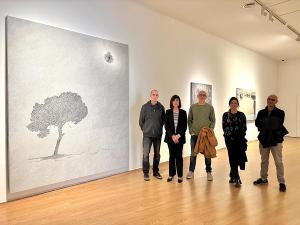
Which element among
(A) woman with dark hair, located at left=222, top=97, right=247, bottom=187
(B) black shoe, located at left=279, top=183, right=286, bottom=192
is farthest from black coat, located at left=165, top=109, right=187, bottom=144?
(B) black shoe, located at left=279, top=183, right=286, bottom=192

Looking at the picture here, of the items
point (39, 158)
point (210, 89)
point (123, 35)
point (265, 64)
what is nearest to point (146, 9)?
point (123, 35)

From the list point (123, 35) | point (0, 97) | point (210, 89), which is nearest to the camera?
point (0, 97)

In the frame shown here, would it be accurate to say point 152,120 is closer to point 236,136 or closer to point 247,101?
point 236,136

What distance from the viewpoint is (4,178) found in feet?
12.1

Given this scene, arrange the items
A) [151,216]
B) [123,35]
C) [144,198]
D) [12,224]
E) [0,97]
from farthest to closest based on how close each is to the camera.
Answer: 1. [123,35]
2. [144,198]
3. [0,97]
4. [151,216]
5. [12,224]

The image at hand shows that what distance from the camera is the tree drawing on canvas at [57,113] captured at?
3.97 meters

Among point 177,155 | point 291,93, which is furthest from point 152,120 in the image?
point 291,93

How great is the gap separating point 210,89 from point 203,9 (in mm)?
2680

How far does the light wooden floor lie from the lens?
314 centimetres

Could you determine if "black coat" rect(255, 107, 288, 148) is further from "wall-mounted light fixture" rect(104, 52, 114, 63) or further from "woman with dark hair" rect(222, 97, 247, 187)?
"wall-mounted light fixture" rect(104, 52, 114, 63)

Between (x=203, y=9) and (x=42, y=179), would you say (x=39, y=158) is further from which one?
(x=203, y=9)

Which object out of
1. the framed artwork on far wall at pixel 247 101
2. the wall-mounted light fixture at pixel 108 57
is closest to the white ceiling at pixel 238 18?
the wall-mounted light fixture at pixel 108 57

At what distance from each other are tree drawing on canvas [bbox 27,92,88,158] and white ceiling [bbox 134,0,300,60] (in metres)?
2.65

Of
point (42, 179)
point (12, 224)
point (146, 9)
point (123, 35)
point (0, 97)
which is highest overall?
point (146, 9)
